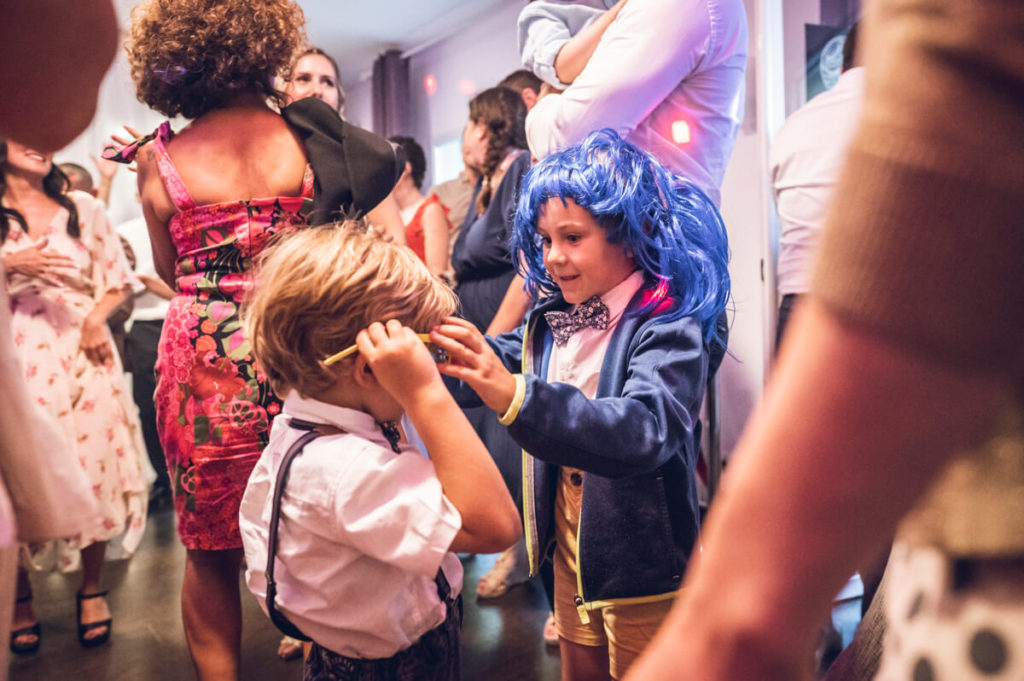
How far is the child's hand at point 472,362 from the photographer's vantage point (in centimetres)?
94

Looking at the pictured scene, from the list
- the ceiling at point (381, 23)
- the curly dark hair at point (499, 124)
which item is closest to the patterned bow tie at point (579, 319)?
the curly dark hair at point (499, 124)

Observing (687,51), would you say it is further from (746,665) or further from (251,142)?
(746,665)

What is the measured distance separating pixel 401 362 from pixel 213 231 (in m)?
0.72

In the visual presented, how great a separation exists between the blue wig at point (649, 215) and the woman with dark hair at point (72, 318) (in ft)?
6.38

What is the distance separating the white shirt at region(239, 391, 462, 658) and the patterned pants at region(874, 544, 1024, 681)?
0.64 m

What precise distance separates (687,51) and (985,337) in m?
1.28

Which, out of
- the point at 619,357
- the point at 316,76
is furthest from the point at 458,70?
the point at 619,357

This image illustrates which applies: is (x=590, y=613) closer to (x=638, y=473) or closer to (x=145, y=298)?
(x=638, y=473)

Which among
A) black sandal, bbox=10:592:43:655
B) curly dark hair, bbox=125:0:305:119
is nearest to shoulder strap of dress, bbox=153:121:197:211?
curly dark hair, bbox=125:0:305:119

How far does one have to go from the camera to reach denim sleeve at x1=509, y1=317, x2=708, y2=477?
3.25 feet

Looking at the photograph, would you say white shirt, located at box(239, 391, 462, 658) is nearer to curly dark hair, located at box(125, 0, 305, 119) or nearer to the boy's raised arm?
the boy's raised arm

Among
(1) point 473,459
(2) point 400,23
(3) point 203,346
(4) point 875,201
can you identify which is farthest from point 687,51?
(2) point 400,23

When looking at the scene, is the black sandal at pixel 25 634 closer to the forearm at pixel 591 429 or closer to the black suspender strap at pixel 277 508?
the black suspender strap at pixel 277 508

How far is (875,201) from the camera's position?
→ 28cm
